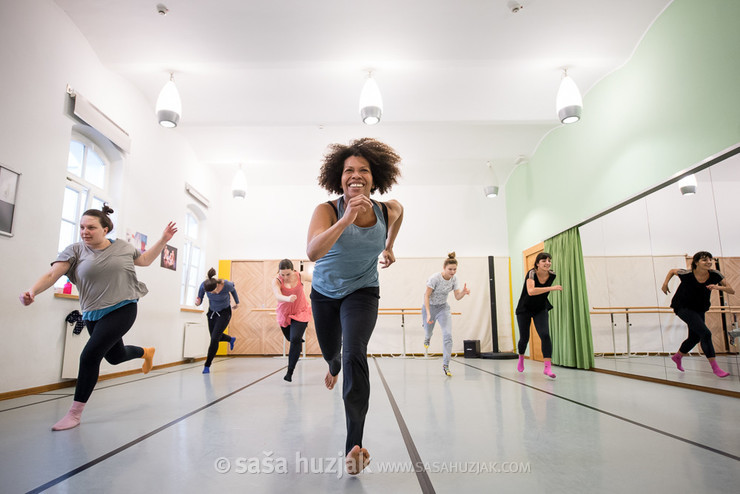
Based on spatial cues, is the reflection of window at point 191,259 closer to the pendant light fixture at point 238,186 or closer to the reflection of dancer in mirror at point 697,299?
the pendant light fixture at point 238,186

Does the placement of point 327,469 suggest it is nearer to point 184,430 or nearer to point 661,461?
point 184,430

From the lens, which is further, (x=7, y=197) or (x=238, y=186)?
(x=238, y=186)

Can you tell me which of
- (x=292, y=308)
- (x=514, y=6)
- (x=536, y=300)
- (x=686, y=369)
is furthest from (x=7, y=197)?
(x=686, y=369)

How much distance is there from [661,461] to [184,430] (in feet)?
8.03

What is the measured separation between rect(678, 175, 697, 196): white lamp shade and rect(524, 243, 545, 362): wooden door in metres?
3.62

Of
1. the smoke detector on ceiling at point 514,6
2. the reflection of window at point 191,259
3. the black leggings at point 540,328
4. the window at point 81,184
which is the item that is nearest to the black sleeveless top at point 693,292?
the black leggings at point 540,328

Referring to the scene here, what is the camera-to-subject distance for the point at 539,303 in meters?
5.41

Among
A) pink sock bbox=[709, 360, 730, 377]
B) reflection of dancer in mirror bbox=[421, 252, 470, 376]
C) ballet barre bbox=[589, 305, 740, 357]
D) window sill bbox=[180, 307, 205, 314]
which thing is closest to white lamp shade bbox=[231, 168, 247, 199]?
window sill bbox=[180, 307, 205, 314]

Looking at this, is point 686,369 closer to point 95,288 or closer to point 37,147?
point 95,288

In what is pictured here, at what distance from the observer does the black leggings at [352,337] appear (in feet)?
5.80

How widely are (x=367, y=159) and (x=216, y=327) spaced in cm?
416

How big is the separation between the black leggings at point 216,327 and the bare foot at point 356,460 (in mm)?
4281

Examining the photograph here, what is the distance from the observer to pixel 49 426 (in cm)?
267

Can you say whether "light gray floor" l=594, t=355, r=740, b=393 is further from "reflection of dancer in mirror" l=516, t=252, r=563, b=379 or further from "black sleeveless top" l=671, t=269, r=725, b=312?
"reflection of dancer in mirror" l=516, t=252, r=563, b=379
